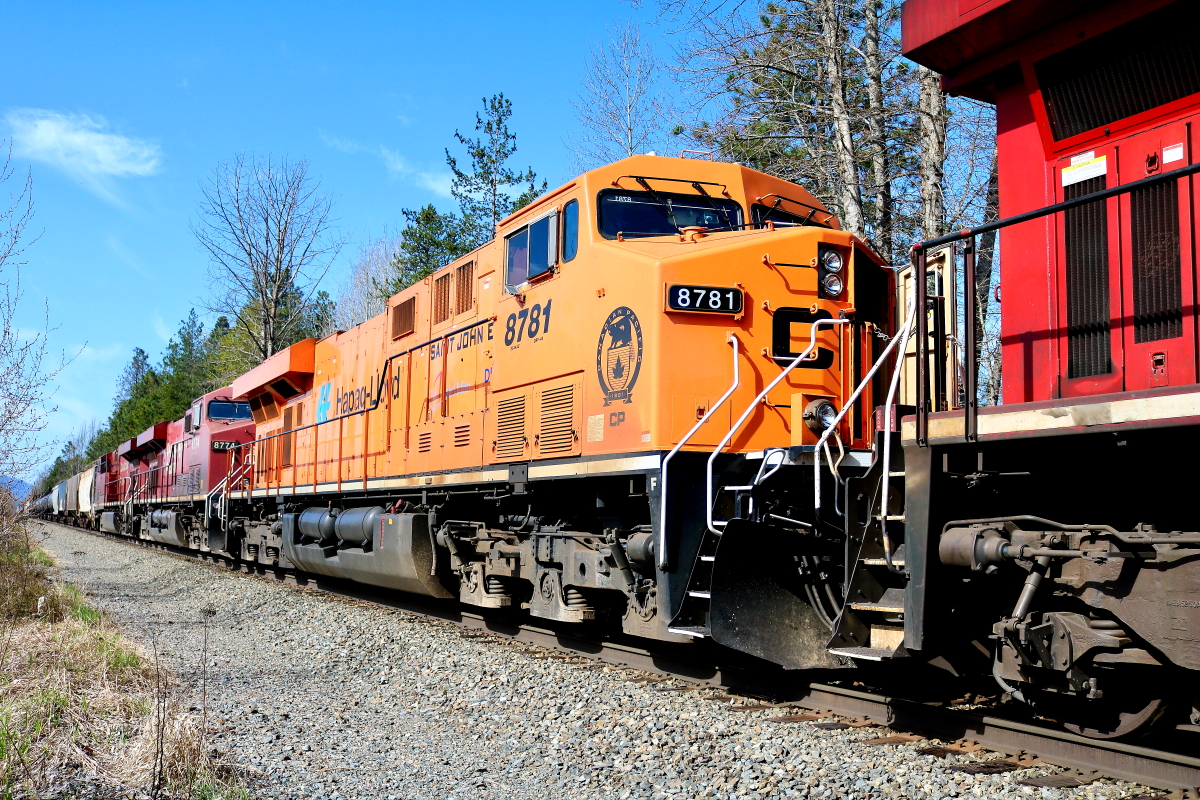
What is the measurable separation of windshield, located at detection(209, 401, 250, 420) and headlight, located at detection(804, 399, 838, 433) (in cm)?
1568

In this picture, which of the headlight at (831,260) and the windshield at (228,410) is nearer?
the headlight at (831,260)

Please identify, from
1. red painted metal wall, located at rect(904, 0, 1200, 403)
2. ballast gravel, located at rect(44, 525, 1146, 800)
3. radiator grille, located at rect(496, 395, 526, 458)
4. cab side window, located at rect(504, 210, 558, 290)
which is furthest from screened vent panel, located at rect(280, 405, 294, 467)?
red painted metal wall, located at rect(904, 0, 1200, 403)

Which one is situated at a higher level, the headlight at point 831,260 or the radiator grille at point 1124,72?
the radiator grille at point 1124,72

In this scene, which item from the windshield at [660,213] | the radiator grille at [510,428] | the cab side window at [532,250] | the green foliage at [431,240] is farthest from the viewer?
the green foliage at [431,240]

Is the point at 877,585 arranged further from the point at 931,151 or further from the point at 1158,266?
the point at 931,151

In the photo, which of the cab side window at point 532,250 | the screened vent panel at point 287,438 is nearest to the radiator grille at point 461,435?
the cab side window at point 532,250

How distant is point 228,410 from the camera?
19703 mm

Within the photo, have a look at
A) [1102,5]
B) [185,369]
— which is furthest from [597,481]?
[185,369]

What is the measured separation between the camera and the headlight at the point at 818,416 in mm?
6297

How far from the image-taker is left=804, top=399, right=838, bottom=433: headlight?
6297 mm

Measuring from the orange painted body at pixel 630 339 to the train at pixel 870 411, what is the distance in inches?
1.0

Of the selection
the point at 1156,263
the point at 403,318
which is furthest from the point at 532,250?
the point at 1156,263

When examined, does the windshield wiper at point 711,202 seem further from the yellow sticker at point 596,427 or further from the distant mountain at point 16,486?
the distant mountain at point 16,486

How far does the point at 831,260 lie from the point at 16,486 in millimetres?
9356
